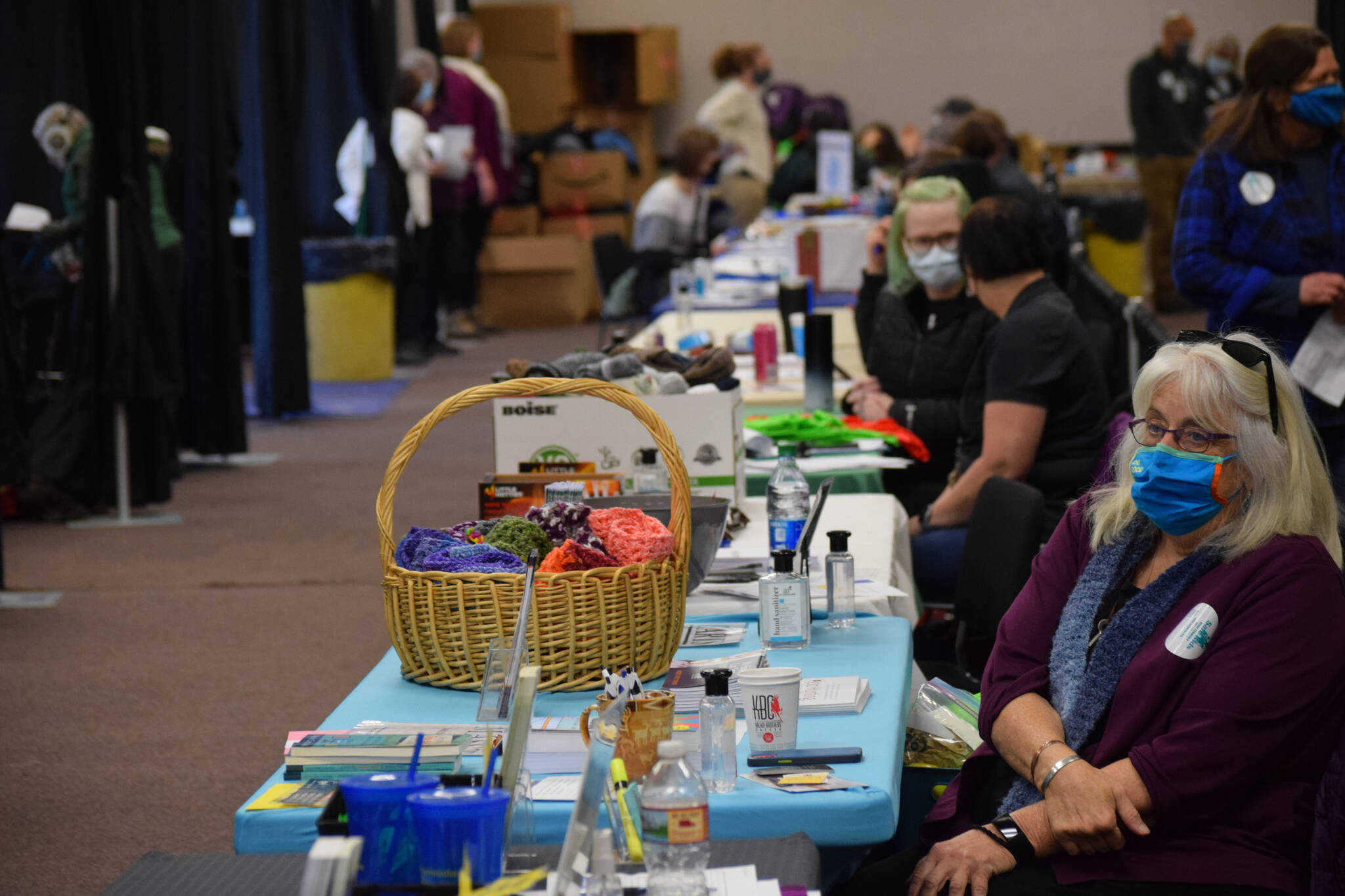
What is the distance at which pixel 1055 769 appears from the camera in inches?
75.2

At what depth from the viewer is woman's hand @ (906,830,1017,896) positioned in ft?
6.08

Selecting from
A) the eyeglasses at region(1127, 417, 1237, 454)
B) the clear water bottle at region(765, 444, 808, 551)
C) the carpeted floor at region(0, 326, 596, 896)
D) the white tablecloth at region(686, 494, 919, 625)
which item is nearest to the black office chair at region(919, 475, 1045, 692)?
the white tablecloth at region(686, 494, 919, 625)

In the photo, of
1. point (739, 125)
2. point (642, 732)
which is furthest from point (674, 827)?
point (739, 125)

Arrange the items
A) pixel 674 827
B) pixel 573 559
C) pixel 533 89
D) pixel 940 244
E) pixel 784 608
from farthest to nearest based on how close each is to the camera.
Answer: pixel 533 89
pixel 940 244
pixel 784 608
pixel 573 559
pixel 674 827

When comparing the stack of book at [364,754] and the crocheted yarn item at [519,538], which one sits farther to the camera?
the crocheted yarn item at [519,538]

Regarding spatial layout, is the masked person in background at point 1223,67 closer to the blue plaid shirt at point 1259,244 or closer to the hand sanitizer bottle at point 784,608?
the blue plaid shirt at point 1259,244

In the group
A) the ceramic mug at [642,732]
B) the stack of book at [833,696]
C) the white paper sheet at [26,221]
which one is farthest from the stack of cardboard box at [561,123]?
the ceramic mug at [642,732]

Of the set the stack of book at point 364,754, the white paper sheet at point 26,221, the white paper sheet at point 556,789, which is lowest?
the white paper sheet at point 556,789

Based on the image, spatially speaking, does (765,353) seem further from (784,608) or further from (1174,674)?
(1174,674)

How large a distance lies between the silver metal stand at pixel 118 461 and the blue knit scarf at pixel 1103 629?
4.61 meters

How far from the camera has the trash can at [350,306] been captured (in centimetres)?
916

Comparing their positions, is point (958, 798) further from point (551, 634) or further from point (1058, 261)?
point (1058, 261)

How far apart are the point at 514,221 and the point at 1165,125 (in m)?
5.19

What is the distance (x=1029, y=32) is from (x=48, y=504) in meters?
11.1
